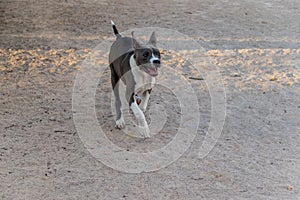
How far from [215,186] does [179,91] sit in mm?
2077

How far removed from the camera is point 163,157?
14.4ft

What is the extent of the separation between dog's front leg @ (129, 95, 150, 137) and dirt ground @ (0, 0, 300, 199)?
0.13 metres

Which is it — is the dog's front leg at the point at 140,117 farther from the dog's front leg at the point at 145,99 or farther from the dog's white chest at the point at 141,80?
the dog's front leg at the point at 145,99

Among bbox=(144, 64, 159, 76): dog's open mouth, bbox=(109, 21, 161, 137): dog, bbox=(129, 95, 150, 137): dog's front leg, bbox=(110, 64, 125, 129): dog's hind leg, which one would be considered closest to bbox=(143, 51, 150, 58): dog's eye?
bbox=(109, 21, 161, 137): dog

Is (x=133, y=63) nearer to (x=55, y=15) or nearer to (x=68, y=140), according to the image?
(x=68, y=140)

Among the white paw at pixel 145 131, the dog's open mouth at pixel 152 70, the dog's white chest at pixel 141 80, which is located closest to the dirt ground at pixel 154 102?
the white paw at pixel 145 131

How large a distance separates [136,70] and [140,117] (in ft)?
1.43

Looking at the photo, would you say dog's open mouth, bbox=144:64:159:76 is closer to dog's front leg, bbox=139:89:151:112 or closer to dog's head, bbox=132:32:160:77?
dog's head, bbox=132:32:160:77

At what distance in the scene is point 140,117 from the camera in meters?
4.60

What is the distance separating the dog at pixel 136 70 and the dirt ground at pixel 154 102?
27 cm

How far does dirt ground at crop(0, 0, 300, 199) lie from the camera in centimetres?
395

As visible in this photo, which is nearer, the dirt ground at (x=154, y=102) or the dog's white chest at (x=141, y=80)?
the dirt ground at (x=154, y=102)

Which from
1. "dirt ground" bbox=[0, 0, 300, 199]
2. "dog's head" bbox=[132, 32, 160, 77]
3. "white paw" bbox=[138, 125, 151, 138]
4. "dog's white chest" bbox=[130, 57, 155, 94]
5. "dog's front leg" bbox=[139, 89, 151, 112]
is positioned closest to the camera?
"dirt ground" bbox=[0, 0, 300, 199]

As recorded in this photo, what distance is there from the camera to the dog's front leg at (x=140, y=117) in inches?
181
